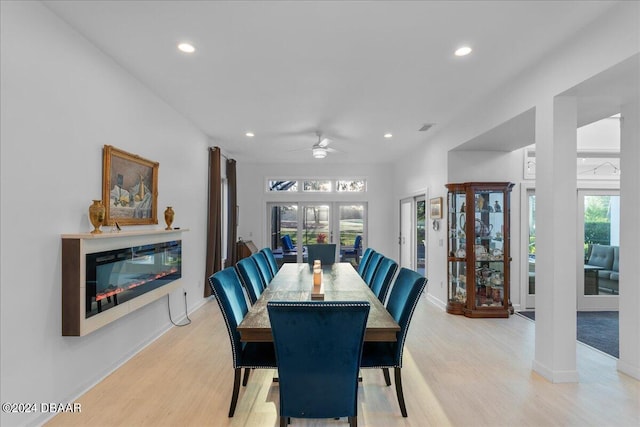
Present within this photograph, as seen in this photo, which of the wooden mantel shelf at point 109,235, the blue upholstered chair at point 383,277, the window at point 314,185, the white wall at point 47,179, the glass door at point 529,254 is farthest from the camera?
the window at point 314,185

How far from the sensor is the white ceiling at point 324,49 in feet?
7.06

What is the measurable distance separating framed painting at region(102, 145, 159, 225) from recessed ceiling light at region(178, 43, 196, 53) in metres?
1.04

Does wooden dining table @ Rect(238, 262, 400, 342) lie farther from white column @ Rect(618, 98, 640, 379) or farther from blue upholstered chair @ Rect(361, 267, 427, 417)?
white column @ Rect(618, 98, 640, 379)

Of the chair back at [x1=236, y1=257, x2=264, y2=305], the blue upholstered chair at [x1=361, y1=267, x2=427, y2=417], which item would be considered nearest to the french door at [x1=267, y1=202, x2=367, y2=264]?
the chair back at [x1=236, y1=257, x2=264, y2=305]

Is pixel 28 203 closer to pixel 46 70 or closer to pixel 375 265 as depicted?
pixel 46 70

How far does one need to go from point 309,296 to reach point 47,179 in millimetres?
2048

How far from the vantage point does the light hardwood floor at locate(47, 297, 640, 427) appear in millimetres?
2211

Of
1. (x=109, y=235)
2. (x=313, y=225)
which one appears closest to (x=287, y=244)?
(x=313, y=225)

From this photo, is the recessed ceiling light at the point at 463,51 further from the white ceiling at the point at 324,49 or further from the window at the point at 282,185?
the window at the point at 282,185

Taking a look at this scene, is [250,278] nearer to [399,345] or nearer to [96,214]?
[96,214]

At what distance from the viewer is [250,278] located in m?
3.04

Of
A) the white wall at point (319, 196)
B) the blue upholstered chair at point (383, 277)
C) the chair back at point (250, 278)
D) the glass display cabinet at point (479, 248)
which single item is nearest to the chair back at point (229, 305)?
the chair back at point (250, 278)

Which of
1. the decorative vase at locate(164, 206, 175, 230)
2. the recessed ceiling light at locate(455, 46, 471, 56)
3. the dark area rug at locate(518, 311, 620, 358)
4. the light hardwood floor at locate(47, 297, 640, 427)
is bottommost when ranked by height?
the light hardwood floor at locate(47, 297, 640, 427)

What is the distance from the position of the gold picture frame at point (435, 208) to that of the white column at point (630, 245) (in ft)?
7.22
